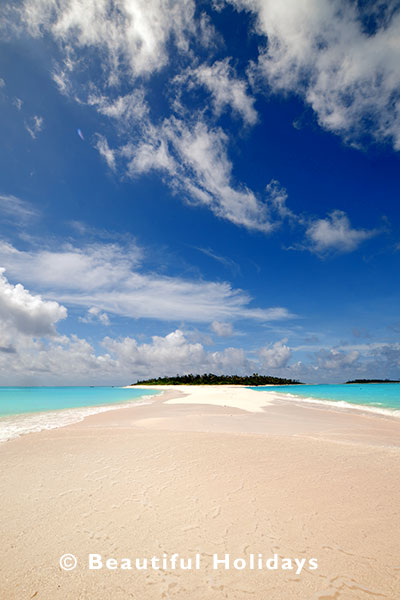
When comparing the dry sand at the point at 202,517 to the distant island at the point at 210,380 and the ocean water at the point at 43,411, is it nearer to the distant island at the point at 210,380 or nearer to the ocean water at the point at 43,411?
the ocean water at the point at 43,411

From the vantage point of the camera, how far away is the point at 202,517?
467cm

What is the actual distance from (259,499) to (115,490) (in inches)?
114

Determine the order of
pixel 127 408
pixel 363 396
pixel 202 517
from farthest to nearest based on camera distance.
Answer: pixel 363 396, pixel 127 408, pixel 202 517

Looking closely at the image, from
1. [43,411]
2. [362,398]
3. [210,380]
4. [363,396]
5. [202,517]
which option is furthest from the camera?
[210,380]

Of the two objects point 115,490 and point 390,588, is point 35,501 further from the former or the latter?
point 390,588

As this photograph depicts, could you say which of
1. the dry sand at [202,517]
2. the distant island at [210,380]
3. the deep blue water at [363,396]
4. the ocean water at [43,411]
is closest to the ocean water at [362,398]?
the deep blue water at [363,396]

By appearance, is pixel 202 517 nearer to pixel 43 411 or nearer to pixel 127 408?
pixel 127 408

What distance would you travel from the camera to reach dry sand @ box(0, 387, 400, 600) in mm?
3270

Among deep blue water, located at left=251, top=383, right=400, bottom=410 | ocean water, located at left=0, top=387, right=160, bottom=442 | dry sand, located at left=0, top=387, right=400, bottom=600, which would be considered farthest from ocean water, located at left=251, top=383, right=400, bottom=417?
ocean water, located at left=0, top=387, right=160, bottom=442

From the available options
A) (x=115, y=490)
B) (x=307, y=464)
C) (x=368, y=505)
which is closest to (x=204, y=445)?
(x=307, y=464)

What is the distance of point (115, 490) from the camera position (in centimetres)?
566

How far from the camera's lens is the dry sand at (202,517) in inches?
129

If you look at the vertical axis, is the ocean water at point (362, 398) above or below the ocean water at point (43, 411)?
above

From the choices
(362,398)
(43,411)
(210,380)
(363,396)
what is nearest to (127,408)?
(43,411)
